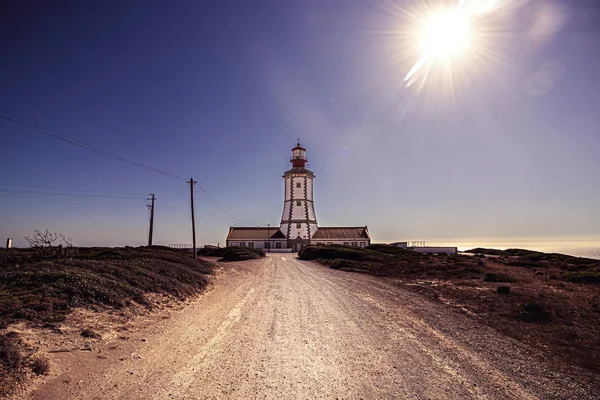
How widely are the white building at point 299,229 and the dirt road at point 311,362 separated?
4914 cm

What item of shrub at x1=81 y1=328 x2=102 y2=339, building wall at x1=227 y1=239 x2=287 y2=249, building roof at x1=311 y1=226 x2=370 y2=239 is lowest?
shrub at x1=81 y1=328 x2=102 y2=339

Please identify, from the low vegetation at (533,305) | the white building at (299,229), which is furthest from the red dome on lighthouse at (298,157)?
the low vegetation at (533,305)

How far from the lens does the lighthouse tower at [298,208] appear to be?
6000cm

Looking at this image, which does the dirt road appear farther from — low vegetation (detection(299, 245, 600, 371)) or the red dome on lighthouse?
the red dome on lighthouse

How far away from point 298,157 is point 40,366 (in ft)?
193

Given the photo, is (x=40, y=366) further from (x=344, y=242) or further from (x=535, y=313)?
(x=344, y=242)

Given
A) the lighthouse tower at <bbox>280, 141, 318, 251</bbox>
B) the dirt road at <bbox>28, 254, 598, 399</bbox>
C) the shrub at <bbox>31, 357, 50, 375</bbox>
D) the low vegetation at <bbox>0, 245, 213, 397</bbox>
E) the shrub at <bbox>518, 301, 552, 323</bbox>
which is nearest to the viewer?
the dirt road at <bbox>28, 254, 598, 399</bbox>

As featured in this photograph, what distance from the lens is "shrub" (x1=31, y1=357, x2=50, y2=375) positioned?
18.0 ft

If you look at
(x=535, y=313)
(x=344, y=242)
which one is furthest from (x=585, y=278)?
(x=344, y=242)

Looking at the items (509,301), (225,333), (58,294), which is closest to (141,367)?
(225,333)

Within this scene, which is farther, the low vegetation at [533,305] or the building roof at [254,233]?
the building roof at [254,233]

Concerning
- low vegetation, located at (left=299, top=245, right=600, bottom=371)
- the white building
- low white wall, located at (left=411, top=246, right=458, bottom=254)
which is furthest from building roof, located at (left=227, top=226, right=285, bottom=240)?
low vegetation, located at (left=299, top=245, right=600, bottom=371)

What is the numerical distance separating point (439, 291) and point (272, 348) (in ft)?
37.1

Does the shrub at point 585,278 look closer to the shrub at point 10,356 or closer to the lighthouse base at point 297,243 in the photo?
the shrub at point 10,356
